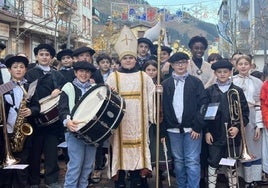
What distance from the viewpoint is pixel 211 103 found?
589 centimetres

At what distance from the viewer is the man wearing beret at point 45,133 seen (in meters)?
6.44

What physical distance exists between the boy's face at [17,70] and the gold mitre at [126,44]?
4.62 ft

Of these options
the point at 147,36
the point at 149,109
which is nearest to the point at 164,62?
the point at 147,36

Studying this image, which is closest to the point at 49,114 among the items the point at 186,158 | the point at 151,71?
the point at 151,71

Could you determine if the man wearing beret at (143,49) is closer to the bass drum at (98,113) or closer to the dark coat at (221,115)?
the dark coat at (221,115)

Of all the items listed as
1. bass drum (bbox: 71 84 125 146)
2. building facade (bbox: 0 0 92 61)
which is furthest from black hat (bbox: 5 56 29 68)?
building facade (bbox: 0 0 92 61)

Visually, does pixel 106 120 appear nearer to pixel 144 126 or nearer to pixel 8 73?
pixel 144 126

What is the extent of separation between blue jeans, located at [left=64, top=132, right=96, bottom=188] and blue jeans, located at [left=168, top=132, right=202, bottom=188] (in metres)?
1.18

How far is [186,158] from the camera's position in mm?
5934

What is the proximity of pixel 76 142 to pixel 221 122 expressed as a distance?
2024 millimetres

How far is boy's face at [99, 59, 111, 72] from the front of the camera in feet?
25.9

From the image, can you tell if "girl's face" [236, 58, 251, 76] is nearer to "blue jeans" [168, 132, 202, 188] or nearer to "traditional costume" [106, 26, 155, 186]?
"blue jeans" [168, 132, 202, 188]

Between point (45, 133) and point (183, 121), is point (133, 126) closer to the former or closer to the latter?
point (183, 121)

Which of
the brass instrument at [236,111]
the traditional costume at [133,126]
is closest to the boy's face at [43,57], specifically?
the traditional costume at [133,126]
